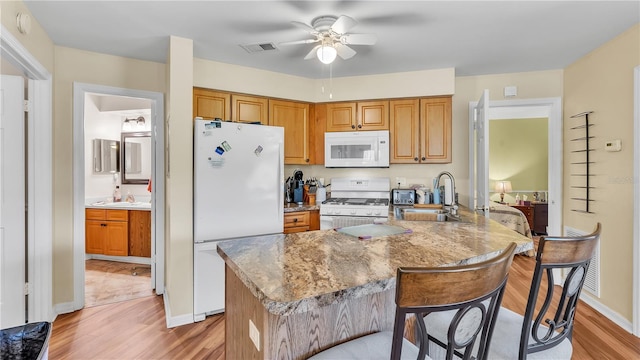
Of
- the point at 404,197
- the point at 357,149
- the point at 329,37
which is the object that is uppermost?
the point at 329,37

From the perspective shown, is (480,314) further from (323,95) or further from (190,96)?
(323,95)

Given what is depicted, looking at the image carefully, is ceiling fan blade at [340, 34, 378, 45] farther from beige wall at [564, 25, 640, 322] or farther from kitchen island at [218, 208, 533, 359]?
beige wall at [564, 25, 640, 322]

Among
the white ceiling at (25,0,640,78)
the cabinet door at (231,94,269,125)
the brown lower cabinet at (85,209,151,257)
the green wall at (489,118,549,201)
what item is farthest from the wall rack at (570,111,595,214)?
the brown lower cabinet at (85,209,151,257)

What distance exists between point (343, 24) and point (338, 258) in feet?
4.94

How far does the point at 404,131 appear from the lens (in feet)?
11.5

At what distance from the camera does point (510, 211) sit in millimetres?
4629

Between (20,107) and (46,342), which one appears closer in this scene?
(46,342)

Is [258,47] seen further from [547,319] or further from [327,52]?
[547,319]

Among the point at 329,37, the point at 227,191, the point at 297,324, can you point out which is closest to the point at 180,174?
the point at 227,191

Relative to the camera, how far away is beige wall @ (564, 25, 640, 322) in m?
2.49

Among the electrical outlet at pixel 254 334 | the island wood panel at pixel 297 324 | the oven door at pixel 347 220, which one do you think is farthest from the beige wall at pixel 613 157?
the electrical outlet at pixel 254 334

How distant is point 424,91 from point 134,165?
13.9ft

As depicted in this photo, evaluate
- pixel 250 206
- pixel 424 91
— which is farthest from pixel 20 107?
pixel 424 91

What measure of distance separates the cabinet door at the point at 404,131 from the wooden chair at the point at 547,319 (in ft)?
7.58
